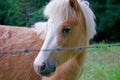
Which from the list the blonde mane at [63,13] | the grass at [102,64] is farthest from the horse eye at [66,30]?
the grass at [102,64]

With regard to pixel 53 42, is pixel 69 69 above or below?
below

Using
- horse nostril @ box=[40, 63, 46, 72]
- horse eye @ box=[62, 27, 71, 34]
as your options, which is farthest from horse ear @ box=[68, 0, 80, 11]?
horse nostril @ box=[40, 63, 46, 72]

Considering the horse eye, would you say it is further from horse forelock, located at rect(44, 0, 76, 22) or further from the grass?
the grass

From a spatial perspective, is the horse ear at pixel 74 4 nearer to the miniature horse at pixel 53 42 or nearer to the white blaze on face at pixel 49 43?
the miniature horse at pixel 53 42

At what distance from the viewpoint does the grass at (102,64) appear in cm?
595

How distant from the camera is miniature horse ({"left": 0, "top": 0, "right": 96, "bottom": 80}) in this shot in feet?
12.7

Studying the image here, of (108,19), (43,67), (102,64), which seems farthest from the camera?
(108,19)

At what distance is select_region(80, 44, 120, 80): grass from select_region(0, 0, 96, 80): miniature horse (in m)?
1.41

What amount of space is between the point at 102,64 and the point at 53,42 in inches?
194

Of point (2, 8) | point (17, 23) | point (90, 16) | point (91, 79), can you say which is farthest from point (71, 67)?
point (2, 8)

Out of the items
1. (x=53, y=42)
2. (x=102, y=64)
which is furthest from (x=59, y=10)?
(x=102, y=64)

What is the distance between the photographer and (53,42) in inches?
153

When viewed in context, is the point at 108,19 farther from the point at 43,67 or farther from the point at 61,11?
the point at 43,67

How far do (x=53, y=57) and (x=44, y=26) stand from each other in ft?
1.98
